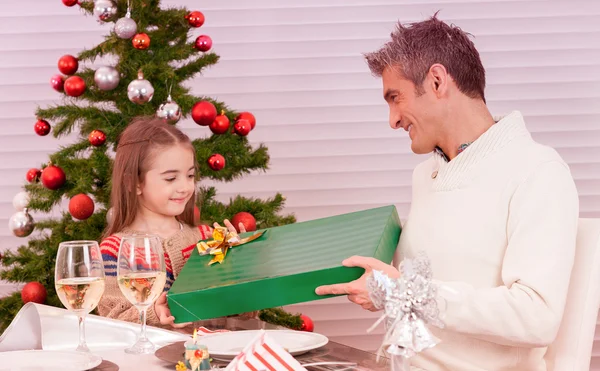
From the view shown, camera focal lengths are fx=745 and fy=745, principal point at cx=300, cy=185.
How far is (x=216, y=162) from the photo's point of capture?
281 cm

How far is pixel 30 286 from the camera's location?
2750 mm

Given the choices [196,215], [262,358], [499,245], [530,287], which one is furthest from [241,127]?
[262,358]

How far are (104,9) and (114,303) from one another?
1.22 metres

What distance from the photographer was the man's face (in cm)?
183

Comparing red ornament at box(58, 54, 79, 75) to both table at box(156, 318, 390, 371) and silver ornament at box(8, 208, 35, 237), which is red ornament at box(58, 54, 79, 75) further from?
table at box(156, 318, 390, 371)

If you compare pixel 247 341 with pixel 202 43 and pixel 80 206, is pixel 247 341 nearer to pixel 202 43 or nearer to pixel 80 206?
pixel 80 206

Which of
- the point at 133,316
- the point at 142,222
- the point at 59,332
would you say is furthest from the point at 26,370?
the point at 142,222

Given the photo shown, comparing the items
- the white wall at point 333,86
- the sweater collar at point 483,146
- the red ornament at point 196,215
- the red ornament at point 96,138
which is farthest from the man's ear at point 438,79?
the white wall at point 333,86

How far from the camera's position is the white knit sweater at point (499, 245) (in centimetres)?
146

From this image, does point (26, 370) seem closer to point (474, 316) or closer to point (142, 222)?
point (474, 316)

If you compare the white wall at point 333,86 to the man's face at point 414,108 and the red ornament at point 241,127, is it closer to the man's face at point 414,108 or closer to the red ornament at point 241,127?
the red ornament at point 241,127

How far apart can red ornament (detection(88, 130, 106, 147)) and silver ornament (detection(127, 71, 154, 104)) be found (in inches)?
7.9

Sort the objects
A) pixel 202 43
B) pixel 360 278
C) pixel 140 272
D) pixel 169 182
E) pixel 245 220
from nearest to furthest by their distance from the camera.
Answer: pixel 140 272, pixel 360 278, pixel 169 182, pixel 245 220, pixel 202 43

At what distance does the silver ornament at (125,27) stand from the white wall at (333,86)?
33.7 inches
